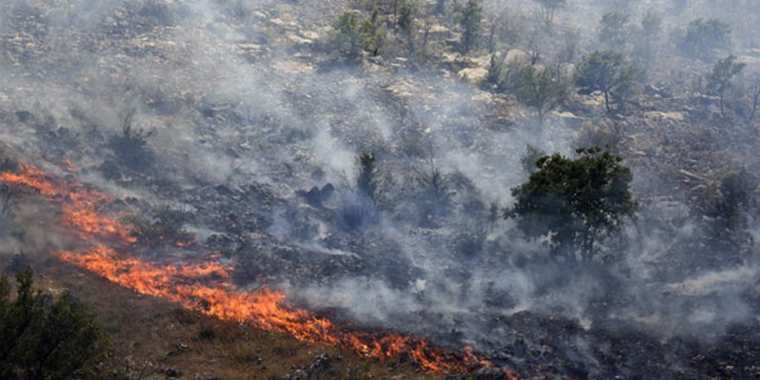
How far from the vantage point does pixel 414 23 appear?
45.4 meters

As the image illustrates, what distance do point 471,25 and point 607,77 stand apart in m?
10.4

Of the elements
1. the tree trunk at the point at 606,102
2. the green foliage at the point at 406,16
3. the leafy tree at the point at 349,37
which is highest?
the green foliage at the point at 406,16

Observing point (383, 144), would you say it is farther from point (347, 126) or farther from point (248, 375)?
point (248, 375)

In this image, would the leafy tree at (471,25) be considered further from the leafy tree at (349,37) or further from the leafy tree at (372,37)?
the leafy tree at (349,37)

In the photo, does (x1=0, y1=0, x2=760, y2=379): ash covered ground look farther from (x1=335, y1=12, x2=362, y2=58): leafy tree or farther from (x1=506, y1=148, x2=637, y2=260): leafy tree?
(x1=506, y1=148, x2=637, y2=260): leafy tree

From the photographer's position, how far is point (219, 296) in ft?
70.9

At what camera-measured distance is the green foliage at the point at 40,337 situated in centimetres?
1357

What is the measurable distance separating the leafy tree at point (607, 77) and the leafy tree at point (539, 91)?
3.56 m

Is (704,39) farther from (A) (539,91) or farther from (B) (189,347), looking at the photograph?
(B) (189,347)

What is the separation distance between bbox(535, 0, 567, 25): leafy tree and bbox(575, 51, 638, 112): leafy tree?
1090 centimetres

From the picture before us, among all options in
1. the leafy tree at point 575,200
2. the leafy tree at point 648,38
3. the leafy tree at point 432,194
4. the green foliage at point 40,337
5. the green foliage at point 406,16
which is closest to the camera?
the green foliage at point 40,337

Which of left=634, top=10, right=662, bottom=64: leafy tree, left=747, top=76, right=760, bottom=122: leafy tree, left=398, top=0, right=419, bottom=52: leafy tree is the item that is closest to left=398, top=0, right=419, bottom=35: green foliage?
left=398, top=0, right=419, bottom=52: leafy tree

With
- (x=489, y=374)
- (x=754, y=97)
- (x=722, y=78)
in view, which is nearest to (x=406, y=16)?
(x=722, y=78)

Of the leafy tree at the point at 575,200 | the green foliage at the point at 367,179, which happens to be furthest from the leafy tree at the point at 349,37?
the leafy tree at the point at 575,200
